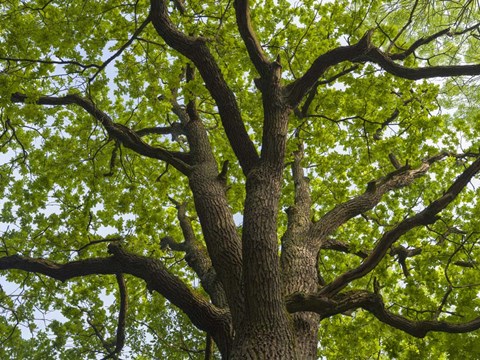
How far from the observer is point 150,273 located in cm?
440

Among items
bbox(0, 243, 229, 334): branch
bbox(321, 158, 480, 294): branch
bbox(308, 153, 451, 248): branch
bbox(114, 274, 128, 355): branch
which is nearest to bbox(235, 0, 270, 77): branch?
bbox(308, 153, 451, 248): branch

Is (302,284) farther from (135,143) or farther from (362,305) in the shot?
(135,143)

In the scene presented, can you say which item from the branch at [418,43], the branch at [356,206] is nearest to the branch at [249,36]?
the branch at [418,43]

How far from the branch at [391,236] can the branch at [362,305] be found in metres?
0.15

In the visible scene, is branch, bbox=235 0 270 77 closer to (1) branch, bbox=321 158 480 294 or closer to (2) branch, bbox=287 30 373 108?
(2) branch, bbox=287 30 373 108

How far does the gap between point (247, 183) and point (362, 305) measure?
1678 mm

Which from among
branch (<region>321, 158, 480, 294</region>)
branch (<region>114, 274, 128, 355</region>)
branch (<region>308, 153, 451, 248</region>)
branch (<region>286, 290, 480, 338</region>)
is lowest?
branch (<region>286, 290, 480, 338</region>)

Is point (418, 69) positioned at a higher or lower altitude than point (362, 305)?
higher

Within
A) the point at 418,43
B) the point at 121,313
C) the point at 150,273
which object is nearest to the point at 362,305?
the point at 150,273

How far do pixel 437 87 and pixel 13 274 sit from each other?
806 centimetres

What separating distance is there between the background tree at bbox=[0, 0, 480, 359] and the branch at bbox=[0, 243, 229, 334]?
0.02 m

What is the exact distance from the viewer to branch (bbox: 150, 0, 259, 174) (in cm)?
496

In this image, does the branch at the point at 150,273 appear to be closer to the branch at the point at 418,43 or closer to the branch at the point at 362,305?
the branch at the point at 362,305

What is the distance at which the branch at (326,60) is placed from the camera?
5000 mm
